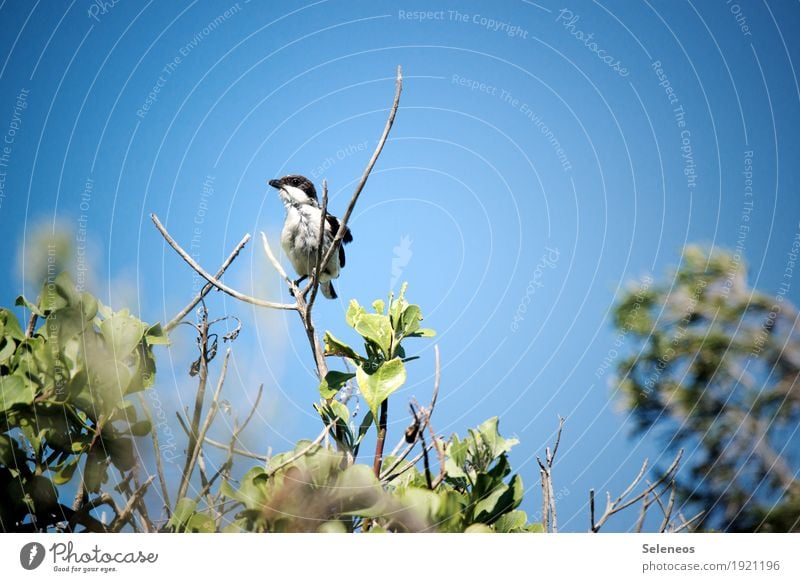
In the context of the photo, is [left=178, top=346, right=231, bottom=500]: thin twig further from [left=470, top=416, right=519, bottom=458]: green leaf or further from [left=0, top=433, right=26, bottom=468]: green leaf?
[left=470, top=416, right=519, bottom=458]: green leaf

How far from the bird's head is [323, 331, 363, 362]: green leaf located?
3.02 metres

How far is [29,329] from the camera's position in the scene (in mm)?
→ 2033

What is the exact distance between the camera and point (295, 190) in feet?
18.3

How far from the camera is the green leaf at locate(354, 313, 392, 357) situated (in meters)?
2.18

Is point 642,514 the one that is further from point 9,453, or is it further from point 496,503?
point 9,453

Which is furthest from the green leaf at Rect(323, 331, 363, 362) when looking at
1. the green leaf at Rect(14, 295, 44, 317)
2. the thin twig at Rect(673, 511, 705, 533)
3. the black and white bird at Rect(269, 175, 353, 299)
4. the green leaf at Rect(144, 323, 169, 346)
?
the black and white bird at Rect(269, 175, 353, 299)

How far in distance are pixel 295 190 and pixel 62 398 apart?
12.4 ft

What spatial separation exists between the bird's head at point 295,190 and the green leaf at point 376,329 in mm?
3246

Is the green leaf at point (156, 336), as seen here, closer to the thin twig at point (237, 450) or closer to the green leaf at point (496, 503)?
the thin twig at point (237, 450)

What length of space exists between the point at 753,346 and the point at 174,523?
2.56 meters

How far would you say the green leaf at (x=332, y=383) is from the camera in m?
2.11

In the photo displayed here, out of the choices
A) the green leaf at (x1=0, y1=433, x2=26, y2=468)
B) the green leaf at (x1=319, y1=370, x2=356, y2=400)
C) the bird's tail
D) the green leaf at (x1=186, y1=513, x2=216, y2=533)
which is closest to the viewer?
the green leaf at (x1=0, y1=433, x2=26, y2=468)
